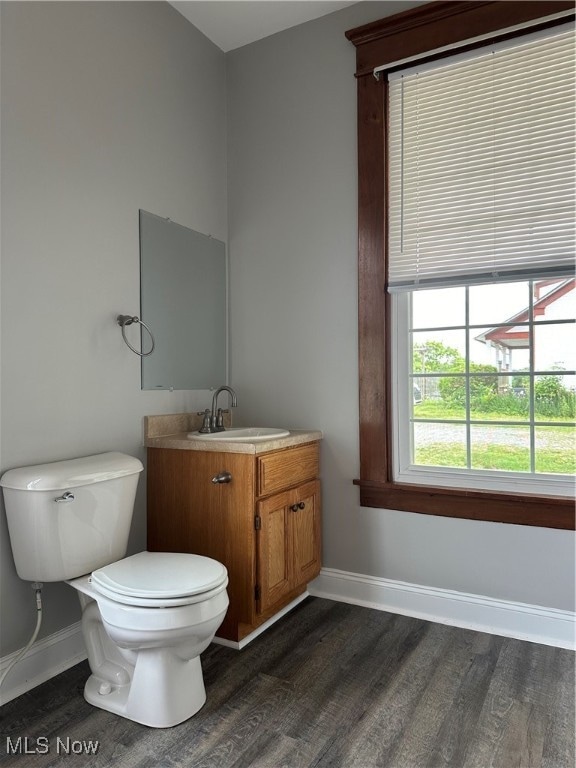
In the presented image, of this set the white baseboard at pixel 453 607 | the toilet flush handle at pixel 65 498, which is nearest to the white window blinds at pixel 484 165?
the white baseboard at pixel 453 607

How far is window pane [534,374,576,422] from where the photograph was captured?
86.3 inches

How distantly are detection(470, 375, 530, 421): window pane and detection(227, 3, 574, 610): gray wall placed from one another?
0.47 m

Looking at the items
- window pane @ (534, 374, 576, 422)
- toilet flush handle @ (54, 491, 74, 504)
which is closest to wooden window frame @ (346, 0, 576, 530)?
window pane @ (534, 374, 576, 422)

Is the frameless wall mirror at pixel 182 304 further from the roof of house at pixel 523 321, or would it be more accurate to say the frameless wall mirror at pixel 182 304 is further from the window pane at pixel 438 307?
the roof of house at pixel 523 321

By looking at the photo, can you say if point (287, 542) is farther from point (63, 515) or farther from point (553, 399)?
point (553, 399)

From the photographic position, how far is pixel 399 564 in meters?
2.49

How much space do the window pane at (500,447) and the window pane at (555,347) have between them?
0.92 feet

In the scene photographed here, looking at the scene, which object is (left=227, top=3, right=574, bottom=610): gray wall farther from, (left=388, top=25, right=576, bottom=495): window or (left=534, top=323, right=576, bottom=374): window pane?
(left=534, top=323, right=576, bottom=374): window pane

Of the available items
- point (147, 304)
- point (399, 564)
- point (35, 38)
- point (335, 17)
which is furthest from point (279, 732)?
point (335, 17)

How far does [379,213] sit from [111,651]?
2.07 m

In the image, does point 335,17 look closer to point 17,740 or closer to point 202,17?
point 202,17

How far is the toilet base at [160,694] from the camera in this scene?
5.48ft

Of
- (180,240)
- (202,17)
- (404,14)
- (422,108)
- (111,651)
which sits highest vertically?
(202,17)

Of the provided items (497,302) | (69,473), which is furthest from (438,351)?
(69,473)
